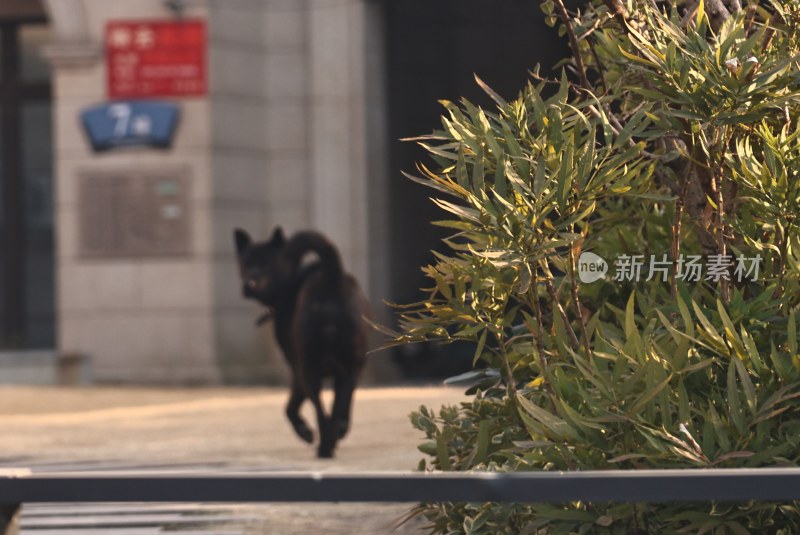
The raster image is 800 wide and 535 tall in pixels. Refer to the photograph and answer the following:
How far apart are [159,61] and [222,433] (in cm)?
842

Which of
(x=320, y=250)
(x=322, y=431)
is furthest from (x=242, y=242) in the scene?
(x=322, y=431)

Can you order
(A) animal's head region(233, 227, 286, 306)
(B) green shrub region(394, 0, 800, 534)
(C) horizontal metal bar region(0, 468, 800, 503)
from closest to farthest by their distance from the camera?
(C) horizontal metal bar region(0, 468, 800, 503), (B) green shrub region(394, 0, 800, 534), (A) animal's head region(233, 227, 286, 306)

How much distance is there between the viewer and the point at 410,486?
277 cm

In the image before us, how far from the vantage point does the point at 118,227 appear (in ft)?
69.1

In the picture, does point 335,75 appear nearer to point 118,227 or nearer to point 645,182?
point 118,227

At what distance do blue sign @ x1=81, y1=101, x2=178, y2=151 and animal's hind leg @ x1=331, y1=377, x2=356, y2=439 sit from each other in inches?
418

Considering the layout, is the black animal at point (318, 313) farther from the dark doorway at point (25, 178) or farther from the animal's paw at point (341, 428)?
the dark doorway at point (25, 178)

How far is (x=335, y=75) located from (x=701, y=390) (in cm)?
1691

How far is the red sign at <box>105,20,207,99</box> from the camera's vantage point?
20812 mm

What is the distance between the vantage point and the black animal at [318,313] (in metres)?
10.6

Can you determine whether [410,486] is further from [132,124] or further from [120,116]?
[120,116]

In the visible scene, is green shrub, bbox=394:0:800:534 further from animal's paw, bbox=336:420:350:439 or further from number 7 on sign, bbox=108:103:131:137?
number 7 on sign, bbox=108:103:131:137

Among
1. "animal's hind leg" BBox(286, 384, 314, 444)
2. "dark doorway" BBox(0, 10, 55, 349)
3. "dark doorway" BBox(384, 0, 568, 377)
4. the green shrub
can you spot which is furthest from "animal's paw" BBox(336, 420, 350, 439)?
"dark doorway" BBox(0, 10, 55, 349)

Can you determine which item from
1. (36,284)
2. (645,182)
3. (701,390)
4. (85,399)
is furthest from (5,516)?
Answer: (36,284)
